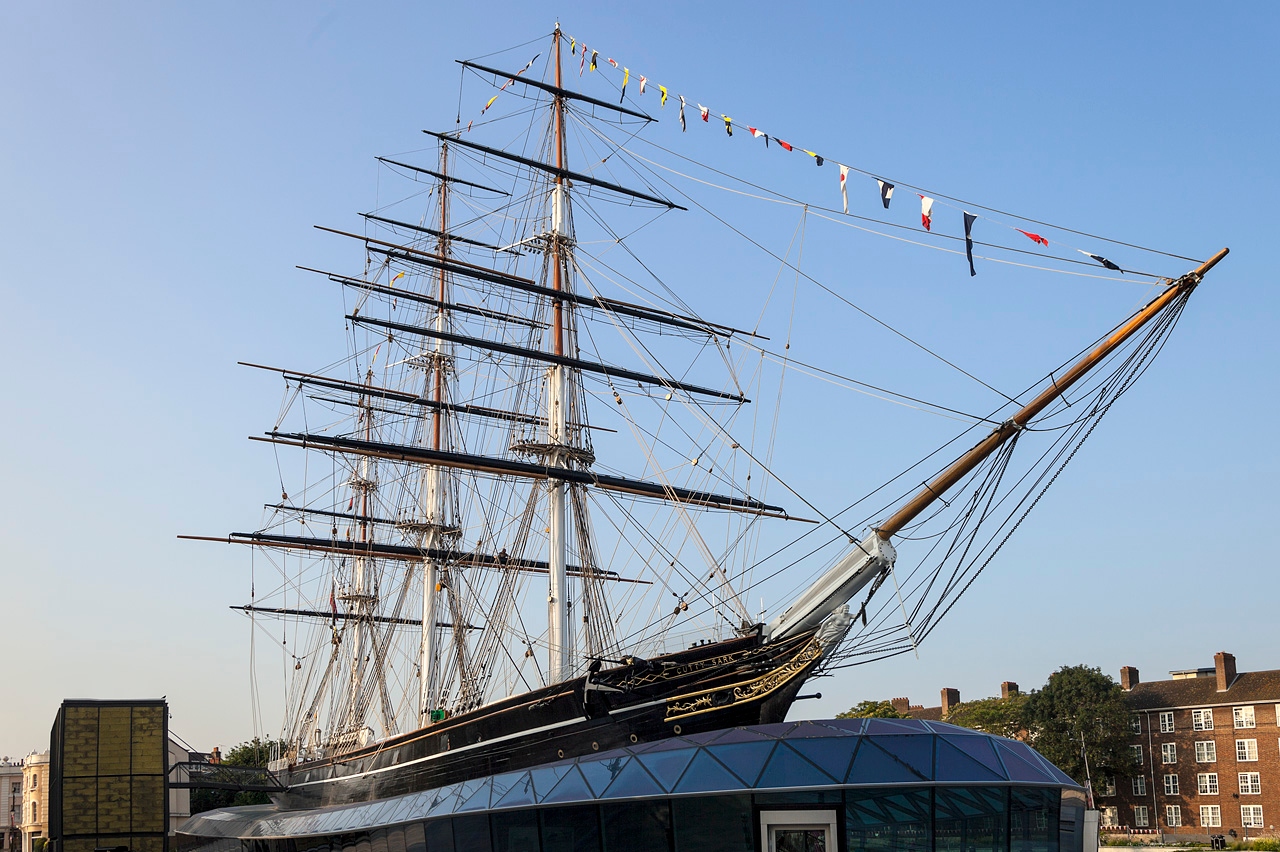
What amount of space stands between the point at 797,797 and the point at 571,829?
14.6 ft

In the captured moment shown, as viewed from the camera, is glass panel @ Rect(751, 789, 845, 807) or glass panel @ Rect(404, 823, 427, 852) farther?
glass panel @ Rect(404, 823, 427, 852)

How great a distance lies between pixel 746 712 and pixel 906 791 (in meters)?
5.69

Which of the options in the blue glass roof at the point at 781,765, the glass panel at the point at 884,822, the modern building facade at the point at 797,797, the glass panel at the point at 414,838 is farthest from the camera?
the glass panel at the point at 414,838

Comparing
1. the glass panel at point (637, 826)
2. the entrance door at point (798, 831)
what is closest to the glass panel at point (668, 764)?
the glass panel at point (637, 826)

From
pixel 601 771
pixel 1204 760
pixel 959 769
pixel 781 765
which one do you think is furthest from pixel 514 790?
pixel 1204 760

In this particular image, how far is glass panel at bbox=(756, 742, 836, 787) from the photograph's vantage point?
19562 mm

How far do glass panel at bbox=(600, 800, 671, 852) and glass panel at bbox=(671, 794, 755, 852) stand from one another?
0.85 ft

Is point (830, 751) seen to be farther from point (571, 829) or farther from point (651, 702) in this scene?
point (651, 702)

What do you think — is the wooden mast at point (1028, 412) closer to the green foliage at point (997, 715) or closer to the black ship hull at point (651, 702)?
the black ship hull at point (651, 702)

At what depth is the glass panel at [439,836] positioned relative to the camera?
2341 cm

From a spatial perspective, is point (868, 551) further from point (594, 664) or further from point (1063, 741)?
point (1063, 741)

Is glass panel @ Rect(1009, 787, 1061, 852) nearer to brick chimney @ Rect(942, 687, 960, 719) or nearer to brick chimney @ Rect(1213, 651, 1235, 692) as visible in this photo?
brick chimney @ Rect(1213, 651, 1235, 692)

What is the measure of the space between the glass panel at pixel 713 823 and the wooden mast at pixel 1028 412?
6.56m

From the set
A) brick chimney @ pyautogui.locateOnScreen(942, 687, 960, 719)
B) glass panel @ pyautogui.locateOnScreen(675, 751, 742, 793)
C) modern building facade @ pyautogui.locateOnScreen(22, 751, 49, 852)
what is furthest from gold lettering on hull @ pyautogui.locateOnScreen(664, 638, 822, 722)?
modern building facade @ pyautogui.locateOnScreen(22, 751, 49, 852)
